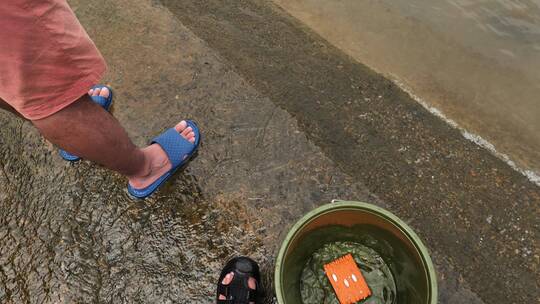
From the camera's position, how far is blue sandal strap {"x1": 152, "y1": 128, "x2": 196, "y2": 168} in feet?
6.43

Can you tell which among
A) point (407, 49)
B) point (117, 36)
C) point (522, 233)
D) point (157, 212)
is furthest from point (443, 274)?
point (407, 49)

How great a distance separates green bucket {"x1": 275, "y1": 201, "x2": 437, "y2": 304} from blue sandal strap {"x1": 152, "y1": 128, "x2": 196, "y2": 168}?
0.81 metres

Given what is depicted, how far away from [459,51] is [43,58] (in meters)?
3.86

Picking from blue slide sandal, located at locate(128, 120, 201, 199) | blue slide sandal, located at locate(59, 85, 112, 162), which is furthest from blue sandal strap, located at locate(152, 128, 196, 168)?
blue slide sandal, located at locate(59, 85, 112, 162)

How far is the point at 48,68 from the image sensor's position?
1225mm

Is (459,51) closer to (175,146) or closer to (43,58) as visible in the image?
(175,146)

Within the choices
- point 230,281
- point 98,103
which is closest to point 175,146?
point 98,103

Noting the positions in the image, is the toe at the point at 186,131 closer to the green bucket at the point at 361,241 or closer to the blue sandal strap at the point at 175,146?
the blue sandal strap at the point at 175,146

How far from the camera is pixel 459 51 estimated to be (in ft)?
12.7

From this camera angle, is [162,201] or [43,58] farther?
[162,201]

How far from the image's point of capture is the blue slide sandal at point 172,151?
191 centimetres

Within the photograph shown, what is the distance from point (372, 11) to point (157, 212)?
11.0 feet

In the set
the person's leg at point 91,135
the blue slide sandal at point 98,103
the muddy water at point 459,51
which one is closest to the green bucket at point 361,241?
the person's leg at point 91,135

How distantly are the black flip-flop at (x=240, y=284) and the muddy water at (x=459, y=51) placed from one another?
2455 millimetres
